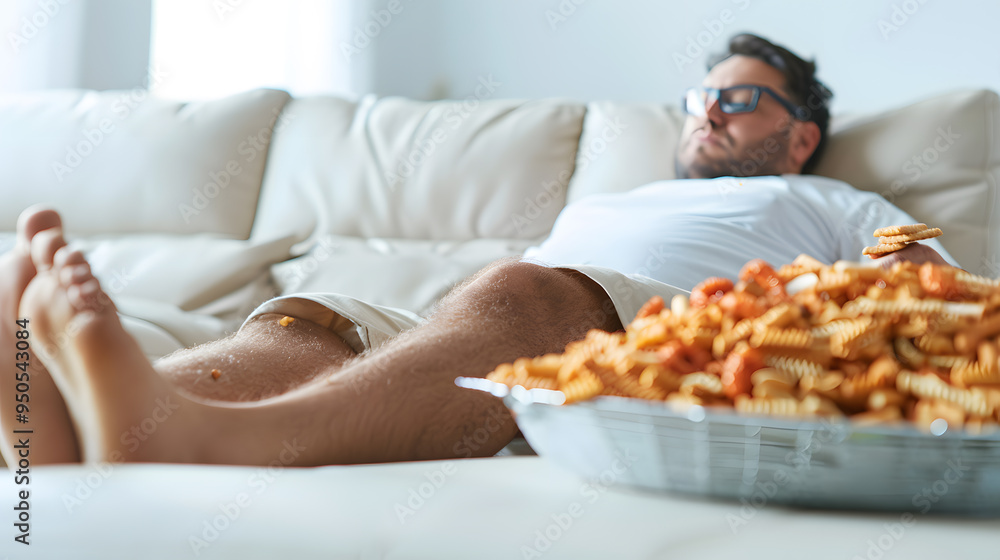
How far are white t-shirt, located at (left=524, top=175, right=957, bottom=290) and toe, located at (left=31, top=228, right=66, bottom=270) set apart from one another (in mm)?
734

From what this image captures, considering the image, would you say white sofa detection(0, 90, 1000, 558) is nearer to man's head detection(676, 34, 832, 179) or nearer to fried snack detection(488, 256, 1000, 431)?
man's head detection(676, 34, 832, 179)

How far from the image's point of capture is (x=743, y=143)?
1605 mm

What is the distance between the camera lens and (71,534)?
40 centimetres

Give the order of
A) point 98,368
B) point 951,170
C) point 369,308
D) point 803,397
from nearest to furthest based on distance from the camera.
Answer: point 803,397 < point 98,368 < point 369,308 < point 951,170

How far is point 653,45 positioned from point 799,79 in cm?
62

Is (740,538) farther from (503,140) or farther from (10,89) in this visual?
(10,89)

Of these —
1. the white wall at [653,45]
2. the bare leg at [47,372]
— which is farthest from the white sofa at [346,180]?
the bare leg at [47,372]

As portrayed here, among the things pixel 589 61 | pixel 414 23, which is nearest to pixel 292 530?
pixel 589 61

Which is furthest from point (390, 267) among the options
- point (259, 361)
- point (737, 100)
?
point (259, 361)

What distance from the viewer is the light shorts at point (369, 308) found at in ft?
2.78

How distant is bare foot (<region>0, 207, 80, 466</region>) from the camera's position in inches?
23.0

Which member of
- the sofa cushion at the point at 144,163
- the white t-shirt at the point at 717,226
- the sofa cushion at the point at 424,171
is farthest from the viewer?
the sofa cushion at the point at 144,163

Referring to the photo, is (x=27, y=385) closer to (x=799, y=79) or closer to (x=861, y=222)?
(x=861, y=222)

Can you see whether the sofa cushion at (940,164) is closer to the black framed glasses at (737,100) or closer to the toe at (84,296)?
the black framed glasses at (737,100)
